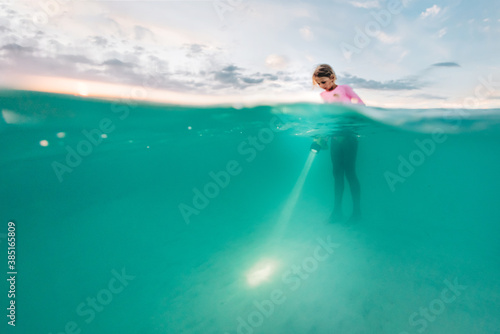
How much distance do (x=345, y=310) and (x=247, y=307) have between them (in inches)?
81.5

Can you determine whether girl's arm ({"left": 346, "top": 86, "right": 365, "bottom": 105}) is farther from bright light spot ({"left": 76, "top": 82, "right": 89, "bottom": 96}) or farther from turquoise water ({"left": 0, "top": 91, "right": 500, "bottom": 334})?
bright light spot ({"left": 76, "top": 82, "right": 89, "bottom": 96})

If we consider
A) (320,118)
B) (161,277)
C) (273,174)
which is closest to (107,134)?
(161,277)

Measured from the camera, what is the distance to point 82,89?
27.0 feet

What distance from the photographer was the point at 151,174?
7806 centimetres

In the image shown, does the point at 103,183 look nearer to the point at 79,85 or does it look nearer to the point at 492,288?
the point at 79,85
